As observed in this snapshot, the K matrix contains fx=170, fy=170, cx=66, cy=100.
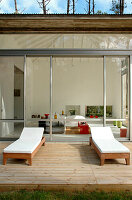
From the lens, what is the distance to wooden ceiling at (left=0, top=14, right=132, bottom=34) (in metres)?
5.92

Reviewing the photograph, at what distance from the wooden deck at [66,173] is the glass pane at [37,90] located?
6.51 ft

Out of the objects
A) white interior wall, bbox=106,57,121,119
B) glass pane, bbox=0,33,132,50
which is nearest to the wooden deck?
white interior wall, bbox=106,57,121,119

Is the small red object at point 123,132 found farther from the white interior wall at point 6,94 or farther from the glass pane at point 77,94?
the white interior wall at point 6,94

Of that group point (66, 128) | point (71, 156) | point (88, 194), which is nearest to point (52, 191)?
point (88, 194)

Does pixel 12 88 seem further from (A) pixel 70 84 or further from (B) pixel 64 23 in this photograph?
(B) pixel 64 23

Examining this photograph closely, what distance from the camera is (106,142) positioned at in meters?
5.09

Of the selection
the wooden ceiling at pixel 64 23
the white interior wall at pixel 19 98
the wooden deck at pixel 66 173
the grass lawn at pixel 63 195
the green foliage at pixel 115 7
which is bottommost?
the grass lawn at pixel 63 195

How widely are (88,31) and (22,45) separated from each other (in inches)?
107

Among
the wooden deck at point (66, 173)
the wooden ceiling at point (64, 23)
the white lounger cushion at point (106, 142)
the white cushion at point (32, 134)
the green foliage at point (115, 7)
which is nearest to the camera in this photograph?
the wooden deck at point (66, 173)

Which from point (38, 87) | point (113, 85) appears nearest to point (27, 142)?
point (38, 87)

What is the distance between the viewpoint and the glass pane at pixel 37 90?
6.85 meters

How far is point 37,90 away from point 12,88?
1.04m

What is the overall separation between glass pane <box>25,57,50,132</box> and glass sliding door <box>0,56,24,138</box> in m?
0.29

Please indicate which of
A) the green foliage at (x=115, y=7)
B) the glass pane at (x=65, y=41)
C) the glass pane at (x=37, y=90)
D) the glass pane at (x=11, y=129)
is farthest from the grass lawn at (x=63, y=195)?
the green foliage at (x=115, y=7)
